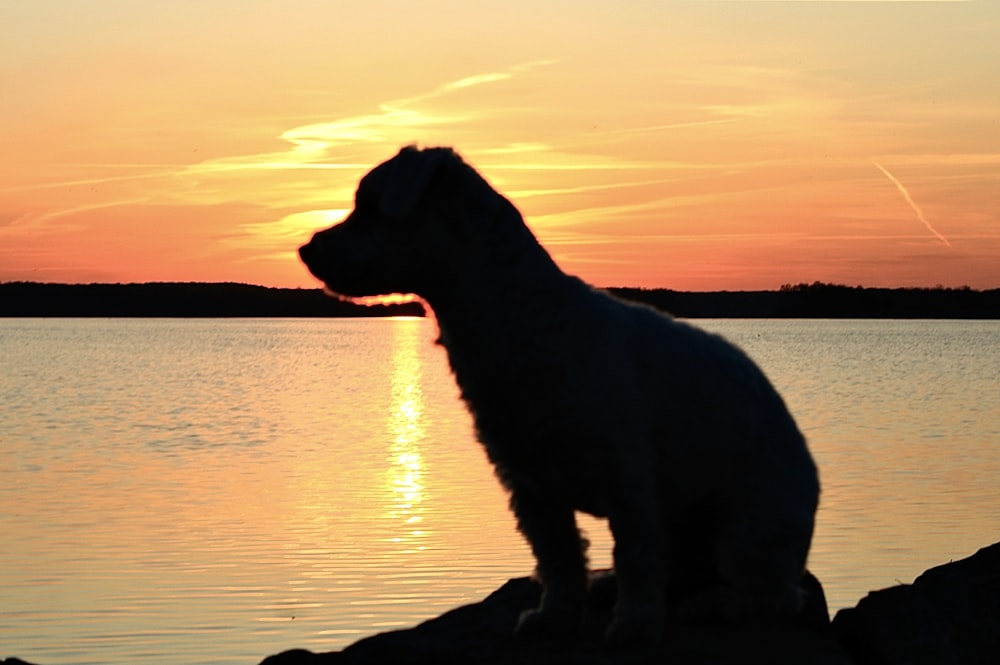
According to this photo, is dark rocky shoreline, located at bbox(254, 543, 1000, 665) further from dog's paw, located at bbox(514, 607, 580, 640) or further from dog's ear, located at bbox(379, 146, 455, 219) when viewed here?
dog's ear, located at bbox(379, 146, 455, 219)

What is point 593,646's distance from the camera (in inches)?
312

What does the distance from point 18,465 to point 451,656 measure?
2522 centimetres

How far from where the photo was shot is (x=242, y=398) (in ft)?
197

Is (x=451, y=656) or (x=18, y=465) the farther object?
(x=18, y=465)

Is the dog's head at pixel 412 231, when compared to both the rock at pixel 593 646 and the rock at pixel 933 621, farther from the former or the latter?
the rock at pixel 933 621

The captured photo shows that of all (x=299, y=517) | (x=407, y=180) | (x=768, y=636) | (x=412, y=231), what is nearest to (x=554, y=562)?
(x=768, y=636)

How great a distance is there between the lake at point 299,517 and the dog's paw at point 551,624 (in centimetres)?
179

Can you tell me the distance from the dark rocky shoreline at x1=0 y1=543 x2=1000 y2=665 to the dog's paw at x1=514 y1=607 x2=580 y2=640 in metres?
0.09

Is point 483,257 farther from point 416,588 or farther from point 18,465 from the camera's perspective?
point 18,465

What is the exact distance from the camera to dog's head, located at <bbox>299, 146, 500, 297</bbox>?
7367 millimetres

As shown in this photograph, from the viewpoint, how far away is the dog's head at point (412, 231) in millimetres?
7367

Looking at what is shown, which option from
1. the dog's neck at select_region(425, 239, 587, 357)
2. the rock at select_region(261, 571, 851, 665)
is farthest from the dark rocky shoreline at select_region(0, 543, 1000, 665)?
the dog's neck at select_region(425, 239, 587, 357)

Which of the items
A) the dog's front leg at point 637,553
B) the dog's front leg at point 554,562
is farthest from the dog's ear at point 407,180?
the dog's front leg at point 554,562

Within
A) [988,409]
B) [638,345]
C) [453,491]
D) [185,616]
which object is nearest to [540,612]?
[638,345]
